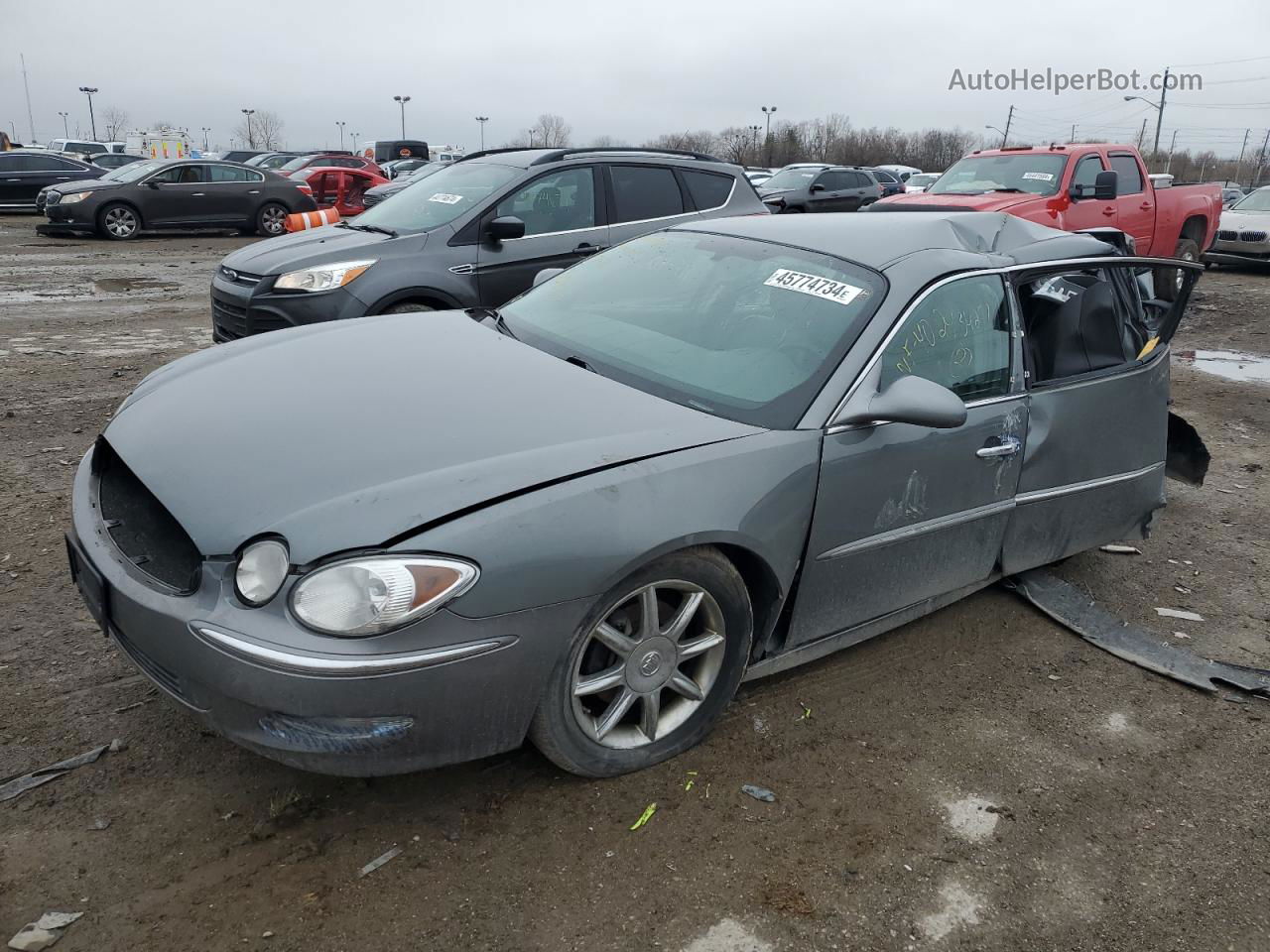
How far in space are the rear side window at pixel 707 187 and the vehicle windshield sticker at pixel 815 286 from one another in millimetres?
4304

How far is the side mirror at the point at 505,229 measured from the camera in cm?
632

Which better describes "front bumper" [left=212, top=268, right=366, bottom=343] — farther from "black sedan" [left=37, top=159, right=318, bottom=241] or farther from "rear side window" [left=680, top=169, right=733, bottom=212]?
"black sedan" [left=37, top=159, right=318, bottom=241]

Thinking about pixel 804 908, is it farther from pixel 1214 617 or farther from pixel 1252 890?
pixel 1214 617

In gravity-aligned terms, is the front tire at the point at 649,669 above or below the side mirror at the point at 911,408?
below

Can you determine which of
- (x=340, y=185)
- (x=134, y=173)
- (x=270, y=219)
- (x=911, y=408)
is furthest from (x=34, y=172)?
(x=911, y=408)

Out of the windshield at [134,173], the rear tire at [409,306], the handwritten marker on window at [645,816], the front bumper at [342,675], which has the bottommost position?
the handwritten marker on window at [645,816]

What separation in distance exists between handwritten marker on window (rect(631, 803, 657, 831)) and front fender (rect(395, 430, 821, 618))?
698mm

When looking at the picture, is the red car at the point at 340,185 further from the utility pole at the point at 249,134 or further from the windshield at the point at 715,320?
the utility pole at the point at 249,134

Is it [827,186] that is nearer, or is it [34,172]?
[827,186]

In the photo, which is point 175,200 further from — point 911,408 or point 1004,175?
point 911,408

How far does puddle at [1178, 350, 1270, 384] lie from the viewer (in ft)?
28.6

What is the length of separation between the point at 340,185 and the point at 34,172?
659cm

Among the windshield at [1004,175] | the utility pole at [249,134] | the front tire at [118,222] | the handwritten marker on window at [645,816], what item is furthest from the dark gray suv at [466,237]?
the utility pole at [249,134]

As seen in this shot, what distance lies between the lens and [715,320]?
3.41m
